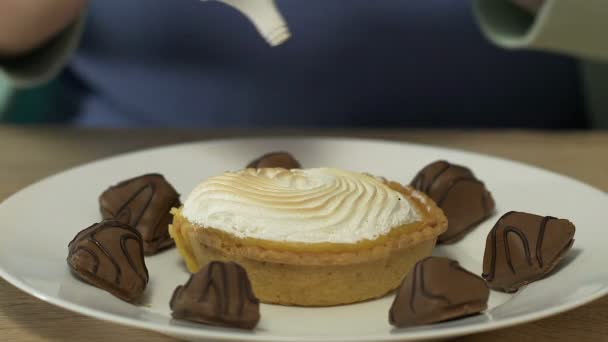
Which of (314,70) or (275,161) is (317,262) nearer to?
(275,161)

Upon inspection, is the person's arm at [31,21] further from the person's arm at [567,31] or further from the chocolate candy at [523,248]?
the chocolate candy at [523,248]

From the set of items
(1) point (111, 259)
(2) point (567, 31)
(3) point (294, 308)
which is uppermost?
(2) point (567, 31)

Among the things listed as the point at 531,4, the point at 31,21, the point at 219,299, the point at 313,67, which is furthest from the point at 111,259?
the point at 531,4

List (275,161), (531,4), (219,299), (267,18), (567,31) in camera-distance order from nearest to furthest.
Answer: (219,299) < (267,18) < (275,161) < (567,31) < (531,4)

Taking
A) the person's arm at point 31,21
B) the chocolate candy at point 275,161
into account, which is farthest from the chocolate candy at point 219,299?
the person's arm at point 31,21

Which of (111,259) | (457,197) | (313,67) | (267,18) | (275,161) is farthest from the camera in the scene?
(313,67)

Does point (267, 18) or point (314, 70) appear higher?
point (267, 18)

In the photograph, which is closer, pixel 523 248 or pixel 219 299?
pixel 219 299

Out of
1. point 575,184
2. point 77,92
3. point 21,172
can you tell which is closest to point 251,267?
point 575,184
